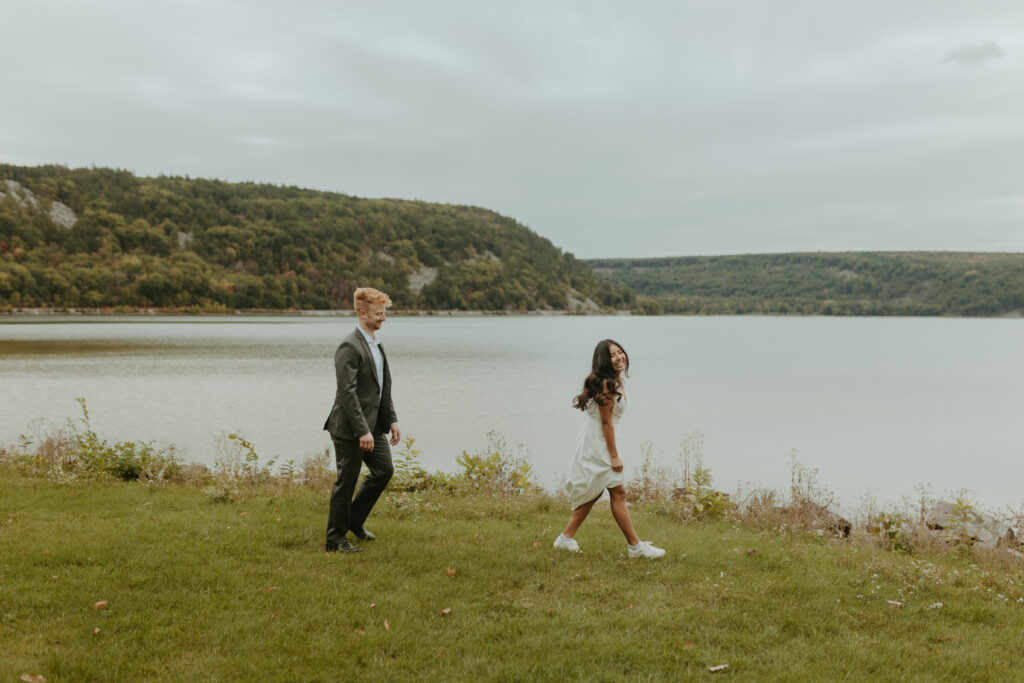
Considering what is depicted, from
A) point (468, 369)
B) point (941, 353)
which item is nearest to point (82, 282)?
point (468, 369)

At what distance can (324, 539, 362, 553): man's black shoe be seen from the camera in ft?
20.7

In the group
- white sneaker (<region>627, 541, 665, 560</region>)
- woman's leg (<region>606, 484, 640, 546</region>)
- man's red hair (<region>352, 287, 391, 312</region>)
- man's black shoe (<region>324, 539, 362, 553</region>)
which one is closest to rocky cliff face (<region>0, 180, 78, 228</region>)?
man's red hair (<region>352, 287, 391, 312</region>)

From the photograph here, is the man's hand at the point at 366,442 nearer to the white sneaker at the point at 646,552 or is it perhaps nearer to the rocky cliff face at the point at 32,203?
the white sneaker at the point at 646,552

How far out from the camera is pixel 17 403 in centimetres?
2153

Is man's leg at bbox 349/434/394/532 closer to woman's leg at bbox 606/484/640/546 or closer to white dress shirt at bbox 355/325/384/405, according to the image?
white dress shirt at bbox 355/325/384/405

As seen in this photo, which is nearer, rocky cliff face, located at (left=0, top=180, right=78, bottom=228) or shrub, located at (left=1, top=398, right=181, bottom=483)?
shrub, located at (left=1, top=398, right=181, bottom=483)

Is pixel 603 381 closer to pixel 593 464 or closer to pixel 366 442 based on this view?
pixel 593 464

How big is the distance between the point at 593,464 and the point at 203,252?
169m

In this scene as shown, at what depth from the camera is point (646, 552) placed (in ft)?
20.9

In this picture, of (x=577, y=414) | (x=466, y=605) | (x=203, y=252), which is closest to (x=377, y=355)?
(x=466, y=605)

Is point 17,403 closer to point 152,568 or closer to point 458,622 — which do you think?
point 152,568

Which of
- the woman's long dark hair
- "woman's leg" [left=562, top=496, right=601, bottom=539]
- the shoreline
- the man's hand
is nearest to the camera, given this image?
the man's hand

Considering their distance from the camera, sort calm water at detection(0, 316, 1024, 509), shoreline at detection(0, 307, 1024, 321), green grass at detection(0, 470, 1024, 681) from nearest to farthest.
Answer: green grass at detection(0, 470, 1024, 681)
calm water at detection(0, 316, 1024, 509)
shoreline at detection(0, 307, 1024, 321)

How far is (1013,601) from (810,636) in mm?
2344
